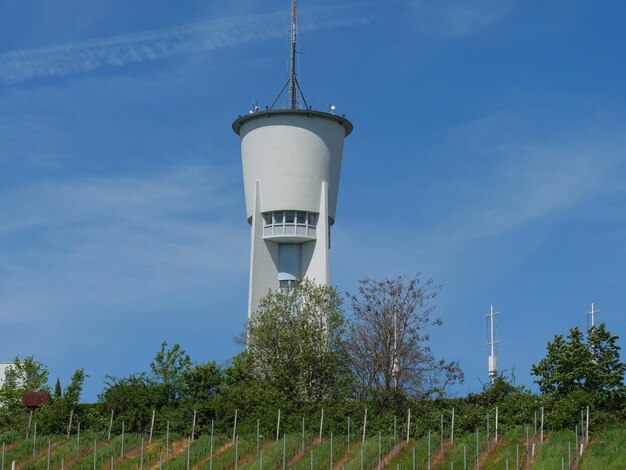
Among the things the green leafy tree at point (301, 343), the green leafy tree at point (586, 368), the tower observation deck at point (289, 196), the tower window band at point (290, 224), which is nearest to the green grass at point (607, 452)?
the green leafy tree at point (586, 368)

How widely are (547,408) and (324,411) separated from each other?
11.5 m

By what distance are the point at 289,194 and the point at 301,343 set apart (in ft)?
33.7

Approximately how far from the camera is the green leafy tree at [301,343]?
73188mm

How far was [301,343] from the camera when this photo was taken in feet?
244

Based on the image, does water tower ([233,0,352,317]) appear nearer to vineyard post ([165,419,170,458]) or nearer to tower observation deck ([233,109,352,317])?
tower observation deck ([233,109,352,317])

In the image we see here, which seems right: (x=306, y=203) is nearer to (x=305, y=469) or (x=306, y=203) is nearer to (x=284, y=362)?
(x=284, y=362)

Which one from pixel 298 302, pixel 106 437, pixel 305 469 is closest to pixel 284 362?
pixel 298 302

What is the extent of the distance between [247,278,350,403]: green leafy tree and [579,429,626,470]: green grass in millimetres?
17650

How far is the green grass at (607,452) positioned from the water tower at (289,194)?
24.5m

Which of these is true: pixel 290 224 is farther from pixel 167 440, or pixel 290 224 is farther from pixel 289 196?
pixel 167 440

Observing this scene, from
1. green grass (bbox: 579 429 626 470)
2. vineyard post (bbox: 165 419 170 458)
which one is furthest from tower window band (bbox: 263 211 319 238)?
green grass (bbox: 579 429 626 470)

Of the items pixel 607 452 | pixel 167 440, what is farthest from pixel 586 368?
pixel 167 440

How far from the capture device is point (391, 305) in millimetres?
72688

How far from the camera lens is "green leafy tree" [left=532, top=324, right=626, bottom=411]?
64125mm
